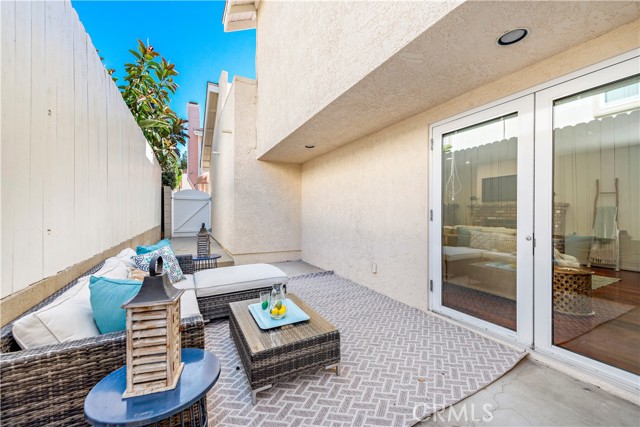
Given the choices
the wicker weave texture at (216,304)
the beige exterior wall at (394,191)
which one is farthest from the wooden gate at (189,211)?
the wicker weave texture at (216,304)

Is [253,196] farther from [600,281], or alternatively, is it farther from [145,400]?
[600,281]

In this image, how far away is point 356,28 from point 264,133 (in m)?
3.61

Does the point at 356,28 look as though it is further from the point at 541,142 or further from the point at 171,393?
the point at 171,393

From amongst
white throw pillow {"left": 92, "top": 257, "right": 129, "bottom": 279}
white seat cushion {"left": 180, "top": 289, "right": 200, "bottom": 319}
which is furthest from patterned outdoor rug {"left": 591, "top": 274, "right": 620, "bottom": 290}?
white throw pillow {"left": 92, "top": 257, "right": 129, "bottom": 279}

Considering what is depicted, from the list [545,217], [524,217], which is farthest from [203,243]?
[545,217]

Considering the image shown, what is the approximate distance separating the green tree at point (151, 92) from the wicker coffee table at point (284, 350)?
6660 millimetres

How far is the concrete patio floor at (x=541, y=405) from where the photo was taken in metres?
1.82

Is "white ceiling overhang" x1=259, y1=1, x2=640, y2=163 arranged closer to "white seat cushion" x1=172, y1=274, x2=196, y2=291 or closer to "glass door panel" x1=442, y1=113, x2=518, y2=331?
"glass door panel" x1=442, y1=113, x2=518, y2=331

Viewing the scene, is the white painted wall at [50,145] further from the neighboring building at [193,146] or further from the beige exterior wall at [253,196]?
the neighboring building at [193,146]

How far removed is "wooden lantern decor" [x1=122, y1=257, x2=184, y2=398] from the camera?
1254mm

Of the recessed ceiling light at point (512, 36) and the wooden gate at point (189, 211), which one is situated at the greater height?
the recessed ceiling light at point (512, 36)

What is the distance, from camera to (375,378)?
2270mm

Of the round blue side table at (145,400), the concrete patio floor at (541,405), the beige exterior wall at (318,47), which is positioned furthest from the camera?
the beige exterior wall at (318,47)

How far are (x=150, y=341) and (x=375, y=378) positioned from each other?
5.92 feet
